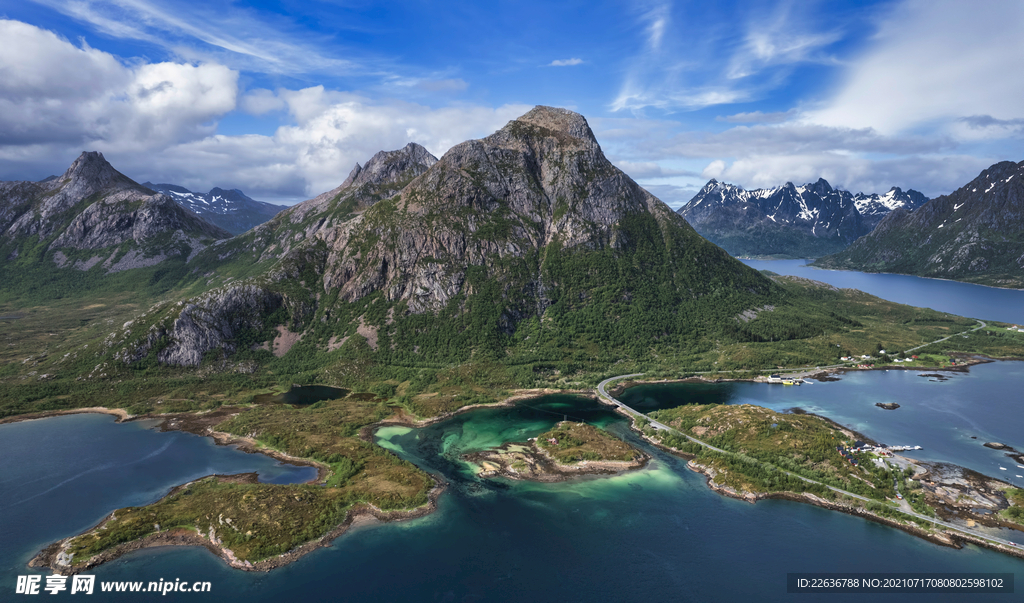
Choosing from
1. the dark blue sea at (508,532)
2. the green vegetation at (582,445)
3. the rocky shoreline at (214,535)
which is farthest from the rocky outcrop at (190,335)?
the green vegetation at (582,445)

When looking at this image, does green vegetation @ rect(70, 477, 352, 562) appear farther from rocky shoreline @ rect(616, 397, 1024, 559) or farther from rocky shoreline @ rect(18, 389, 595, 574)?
rocky shoreline @ rect(616, 397, 1024, 559)

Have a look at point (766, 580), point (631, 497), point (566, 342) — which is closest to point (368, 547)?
point (631, 497)

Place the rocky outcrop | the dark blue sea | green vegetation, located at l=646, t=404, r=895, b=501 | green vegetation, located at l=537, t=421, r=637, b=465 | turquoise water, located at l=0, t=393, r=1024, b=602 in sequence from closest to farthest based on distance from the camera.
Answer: turquoise water, located at l=0, t=393, r=1024, b=602
the dark blue sea
green vegetation, located at l=646, t=404, r=895, b=501
green vegetation, located at l=537, t=421, r=637, b=465
the rocky outcrop

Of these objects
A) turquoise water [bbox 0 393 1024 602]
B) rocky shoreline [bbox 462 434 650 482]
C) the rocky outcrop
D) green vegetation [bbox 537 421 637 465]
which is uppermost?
the rocky outcrop

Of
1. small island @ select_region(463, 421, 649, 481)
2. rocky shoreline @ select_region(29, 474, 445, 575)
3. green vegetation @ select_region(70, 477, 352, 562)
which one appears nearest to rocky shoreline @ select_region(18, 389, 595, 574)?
rocky shoreline @ select_region(29, 474, 445, 575)

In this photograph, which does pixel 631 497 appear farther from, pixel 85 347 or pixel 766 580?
pixel 85 347

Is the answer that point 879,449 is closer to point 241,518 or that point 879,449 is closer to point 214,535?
point 241,518

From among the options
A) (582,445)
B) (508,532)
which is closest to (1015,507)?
(582,445)
